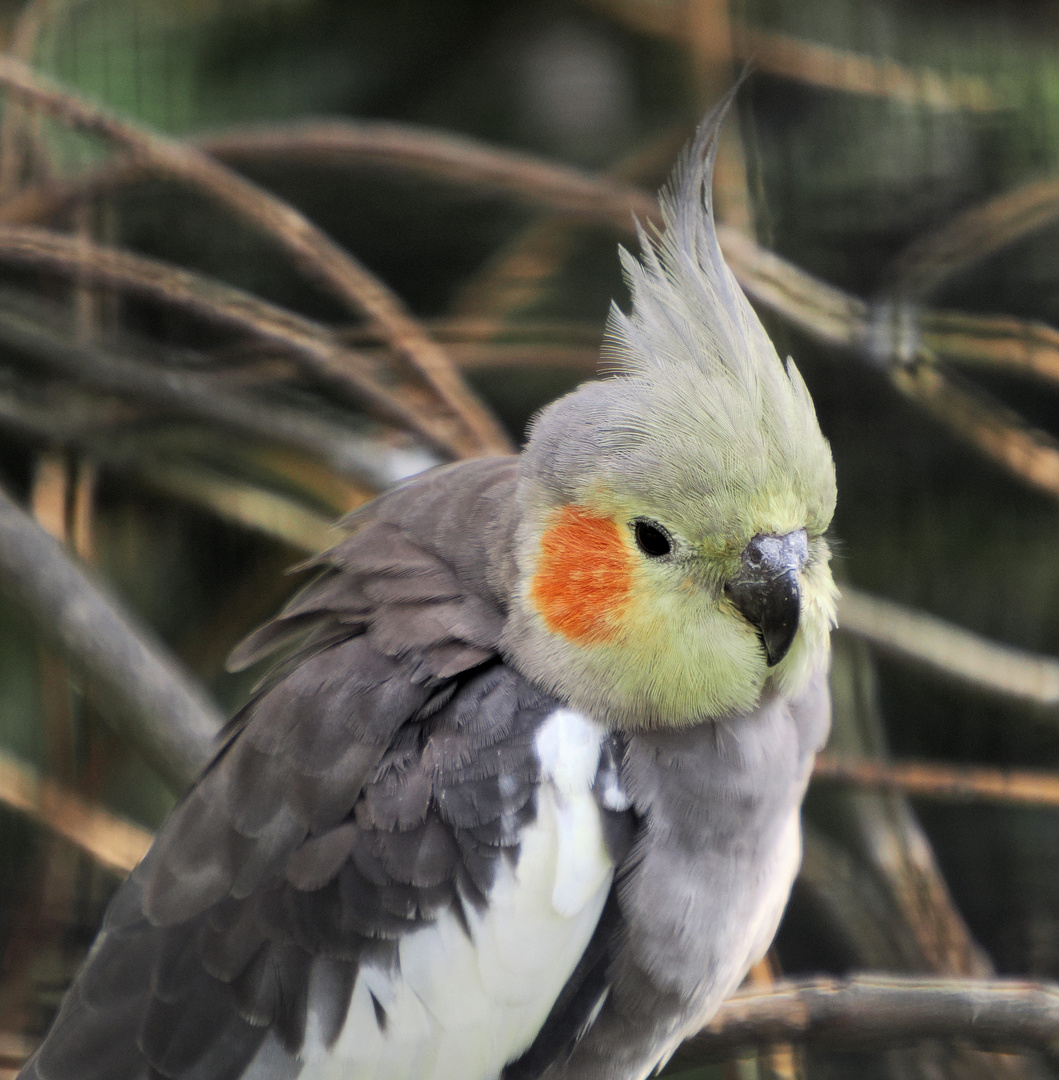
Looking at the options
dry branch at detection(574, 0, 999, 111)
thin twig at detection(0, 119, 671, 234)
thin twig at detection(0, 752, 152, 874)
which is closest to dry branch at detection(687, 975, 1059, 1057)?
thin twig at detection(0, 752, 152, 874)

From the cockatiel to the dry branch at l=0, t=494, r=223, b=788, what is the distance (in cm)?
14

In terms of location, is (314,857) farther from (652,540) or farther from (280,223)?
(280,223)

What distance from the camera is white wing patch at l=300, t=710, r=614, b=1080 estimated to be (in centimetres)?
82

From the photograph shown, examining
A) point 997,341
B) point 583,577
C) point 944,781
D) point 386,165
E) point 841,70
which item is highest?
point 841,70

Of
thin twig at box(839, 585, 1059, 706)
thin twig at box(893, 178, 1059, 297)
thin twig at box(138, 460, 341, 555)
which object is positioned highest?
thin twig at box(893, 178, 1059, 297)

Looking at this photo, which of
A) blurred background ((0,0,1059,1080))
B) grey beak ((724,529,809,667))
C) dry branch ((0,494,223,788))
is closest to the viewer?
grey beak ((724,529,809,667))

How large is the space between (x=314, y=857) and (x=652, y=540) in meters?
0.37

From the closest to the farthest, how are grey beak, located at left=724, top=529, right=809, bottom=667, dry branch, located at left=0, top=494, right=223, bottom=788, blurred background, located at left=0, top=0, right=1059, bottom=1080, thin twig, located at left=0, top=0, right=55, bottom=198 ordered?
grey beak, located at left=724, top=529, right=809, bottom=667
dry branch, located at left=0, top=494, right=223, bottom=788
blurred background, located at left=0, top=0, right=1059, bottom=1080
thin twig, located at left=0, top=0, right=55, bottom=198

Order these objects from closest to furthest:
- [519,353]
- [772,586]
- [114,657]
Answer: [772,586], [114,657], [519,353]

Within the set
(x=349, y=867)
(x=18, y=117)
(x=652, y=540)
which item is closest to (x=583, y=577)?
(x=652, y=540)

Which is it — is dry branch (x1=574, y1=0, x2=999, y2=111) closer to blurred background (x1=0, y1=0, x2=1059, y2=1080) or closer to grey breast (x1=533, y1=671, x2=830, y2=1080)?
blurred background (x1=0, y1=0, x2=1059, y2=1080)

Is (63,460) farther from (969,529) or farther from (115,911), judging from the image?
(969,529)

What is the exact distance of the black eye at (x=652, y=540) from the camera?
0.79m

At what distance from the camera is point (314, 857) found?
83 cm
